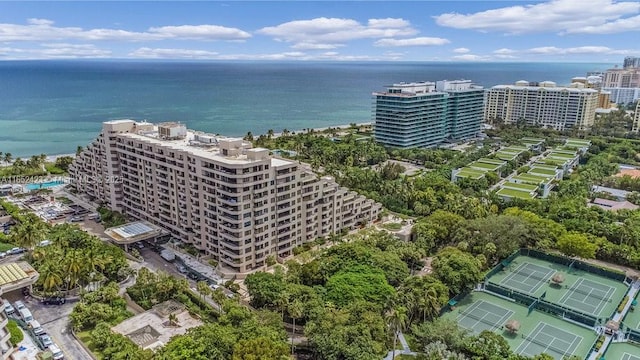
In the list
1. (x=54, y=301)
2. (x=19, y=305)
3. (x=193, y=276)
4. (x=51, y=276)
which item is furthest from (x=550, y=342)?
(x=19, y=305)

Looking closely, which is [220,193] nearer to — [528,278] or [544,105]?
[528,278]

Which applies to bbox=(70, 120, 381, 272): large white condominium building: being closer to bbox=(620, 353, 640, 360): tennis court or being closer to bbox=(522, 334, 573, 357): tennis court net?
bbox=(522, 334, 573, 357): tennis court net

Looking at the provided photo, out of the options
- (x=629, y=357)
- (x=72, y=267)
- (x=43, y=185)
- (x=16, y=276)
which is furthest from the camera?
(x=43, y=185)

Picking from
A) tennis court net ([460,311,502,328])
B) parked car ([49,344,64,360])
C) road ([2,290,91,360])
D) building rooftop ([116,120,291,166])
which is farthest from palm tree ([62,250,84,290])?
tennis court net ([460,311,502,328])

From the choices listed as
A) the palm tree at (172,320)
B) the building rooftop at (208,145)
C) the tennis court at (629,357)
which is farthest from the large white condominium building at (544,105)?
the palm tree at (172,320)

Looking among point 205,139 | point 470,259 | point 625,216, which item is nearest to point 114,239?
point 205,139
